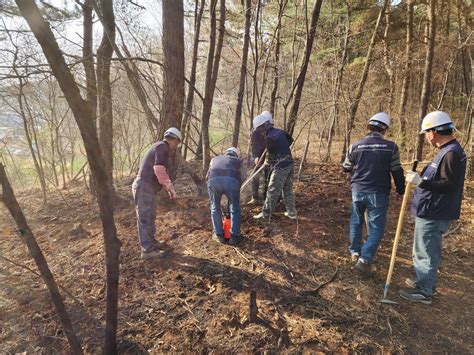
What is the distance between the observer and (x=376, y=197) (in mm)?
3615

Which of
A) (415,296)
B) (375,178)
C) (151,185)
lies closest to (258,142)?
(151,185)

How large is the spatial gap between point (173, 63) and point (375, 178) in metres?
4.07

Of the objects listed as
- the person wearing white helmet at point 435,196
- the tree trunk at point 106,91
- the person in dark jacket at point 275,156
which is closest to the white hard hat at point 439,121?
the person wearing white helmet at point 435,196

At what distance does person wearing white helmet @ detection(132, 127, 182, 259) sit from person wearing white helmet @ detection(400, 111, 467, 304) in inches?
120

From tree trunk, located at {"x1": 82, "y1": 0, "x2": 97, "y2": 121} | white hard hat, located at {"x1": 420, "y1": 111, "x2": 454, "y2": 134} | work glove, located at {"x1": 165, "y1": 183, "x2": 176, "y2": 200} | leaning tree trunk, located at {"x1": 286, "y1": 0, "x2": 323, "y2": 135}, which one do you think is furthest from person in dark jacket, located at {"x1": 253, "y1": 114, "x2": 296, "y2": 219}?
tree trunk, located at {"x1": 82, "y1": 0, "x2": 97, "y2": 121}

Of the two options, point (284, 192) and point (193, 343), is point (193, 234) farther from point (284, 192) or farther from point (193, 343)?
point (193, 343)

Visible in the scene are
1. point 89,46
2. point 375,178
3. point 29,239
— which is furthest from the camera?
point 89,46

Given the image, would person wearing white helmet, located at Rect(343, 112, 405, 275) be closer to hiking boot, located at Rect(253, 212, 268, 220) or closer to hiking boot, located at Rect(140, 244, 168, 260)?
hiking boot, located at Rect(253, 212, 268, 220)

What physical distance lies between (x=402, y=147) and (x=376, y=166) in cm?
699

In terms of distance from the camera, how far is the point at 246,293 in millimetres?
3475

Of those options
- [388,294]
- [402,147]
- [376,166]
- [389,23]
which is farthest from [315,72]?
[388,294]

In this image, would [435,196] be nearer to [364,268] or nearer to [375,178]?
[375,178]

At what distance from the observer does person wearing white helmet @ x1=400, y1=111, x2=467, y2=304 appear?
9.90ft

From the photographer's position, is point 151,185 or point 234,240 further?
point 234,240
